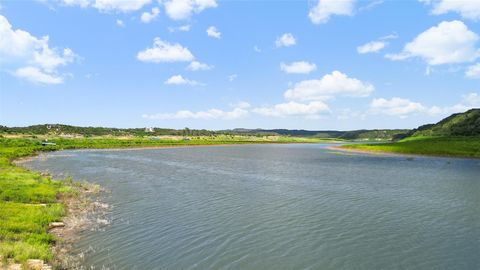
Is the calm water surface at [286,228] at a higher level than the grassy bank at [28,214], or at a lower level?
lower

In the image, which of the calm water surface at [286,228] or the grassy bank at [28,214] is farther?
the calm water surface at [286,228]

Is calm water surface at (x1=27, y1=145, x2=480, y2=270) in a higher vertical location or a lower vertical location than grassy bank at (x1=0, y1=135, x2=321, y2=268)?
lower

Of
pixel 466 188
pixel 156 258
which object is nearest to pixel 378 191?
pixel 466 188

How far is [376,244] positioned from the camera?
2267 cm

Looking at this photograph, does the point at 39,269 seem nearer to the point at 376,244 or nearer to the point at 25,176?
the point at 376,244

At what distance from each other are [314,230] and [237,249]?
23.9ft

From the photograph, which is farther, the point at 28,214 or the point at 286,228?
the point at 286,228

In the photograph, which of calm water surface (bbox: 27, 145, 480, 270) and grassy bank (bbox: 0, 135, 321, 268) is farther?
calm water surface (bbox: 27, 145, 480, 270)

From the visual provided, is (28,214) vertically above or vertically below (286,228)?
above

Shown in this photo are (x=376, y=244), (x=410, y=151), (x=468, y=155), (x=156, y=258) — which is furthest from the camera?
(x=410, y=151)

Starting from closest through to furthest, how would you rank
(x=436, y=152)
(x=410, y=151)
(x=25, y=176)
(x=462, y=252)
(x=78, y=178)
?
(x=462, y=252) → (x=25, y=176) → (x=78, y=178) → (x=436, y=152) → (x=410, y=151)

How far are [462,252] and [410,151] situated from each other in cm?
11569

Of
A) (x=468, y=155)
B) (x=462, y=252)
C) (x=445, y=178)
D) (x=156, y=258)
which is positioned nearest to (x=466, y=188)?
(x=445, y=178)

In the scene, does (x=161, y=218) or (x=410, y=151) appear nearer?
(x=161, y=218)
